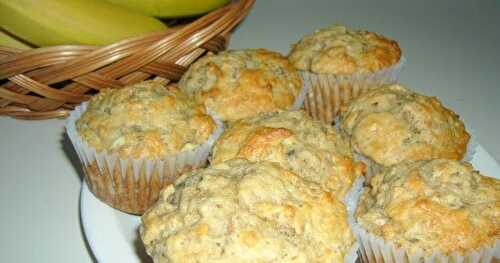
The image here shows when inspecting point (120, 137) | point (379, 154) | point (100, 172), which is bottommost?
point (100, 172)

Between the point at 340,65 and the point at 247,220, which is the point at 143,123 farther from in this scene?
the point at 340,65

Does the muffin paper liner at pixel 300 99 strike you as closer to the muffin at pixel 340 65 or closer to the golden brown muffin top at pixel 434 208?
the muffin at pixel 340 65

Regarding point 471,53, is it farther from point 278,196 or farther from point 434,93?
point 278,196

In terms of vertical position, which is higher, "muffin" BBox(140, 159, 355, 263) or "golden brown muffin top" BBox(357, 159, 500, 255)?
"golden brown muffin top" BBox(357, 159, 500, 255)

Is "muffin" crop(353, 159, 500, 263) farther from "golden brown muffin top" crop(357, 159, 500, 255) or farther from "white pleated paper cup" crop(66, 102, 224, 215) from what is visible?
"white pleated paper cup" crop(66, 102, 224, 215)

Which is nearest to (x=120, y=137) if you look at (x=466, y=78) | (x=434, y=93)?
(x=434, y=93)

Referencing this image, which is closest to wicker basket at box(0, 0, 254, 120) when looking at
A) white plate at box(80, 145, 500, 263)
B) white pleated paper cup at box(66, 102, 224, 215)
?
white pleated paper cup at box(66, 102, 224, 215)

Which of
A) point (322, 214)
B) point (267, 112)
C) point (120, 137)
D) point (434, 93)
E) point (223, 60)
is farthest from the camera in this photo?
point (434, 93)

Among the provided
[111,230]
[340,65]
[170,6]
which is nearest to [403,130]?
[340,65]
